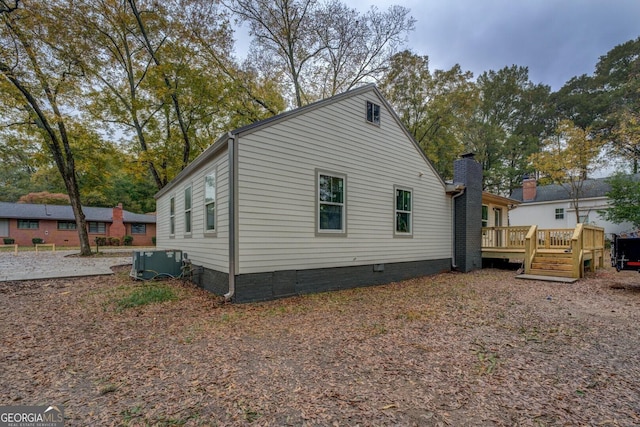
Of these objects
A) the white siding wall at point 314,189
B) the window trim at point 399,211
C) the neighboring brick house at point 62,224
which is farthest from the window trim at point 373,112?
the neighboring brick house at point 62,224

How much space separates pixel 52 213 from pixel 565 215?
146ft

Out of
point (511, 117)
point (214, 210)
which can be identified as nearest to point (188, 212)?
point (214, 210)

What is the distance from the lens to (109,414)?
2.41m

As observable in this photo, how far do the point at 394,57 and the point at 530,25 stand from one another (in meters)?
6.97

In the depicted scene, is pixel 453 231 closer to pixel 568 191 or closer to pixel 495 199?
pixel 495 199

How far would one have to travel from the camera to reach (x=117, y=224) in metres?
29.2

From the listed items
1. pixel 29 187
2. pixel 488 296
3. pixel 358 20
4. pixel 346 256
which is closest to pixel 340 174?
pixel 346 256

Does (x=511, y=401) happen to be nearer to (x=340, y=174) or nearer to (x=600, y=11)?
(x=340, y=174)

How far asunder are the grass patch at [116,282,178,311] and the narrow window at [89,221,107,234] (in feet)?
89.5

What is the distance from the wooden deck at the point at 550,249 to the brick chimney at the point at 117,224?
1269 inches

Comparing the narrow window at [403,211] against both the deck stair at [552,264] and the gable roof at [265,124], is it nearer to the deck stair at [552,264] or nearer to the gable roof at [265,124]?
the gable roof at [265,124]

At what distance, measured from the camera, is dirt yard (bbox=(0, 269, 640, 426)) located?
2.48 metres

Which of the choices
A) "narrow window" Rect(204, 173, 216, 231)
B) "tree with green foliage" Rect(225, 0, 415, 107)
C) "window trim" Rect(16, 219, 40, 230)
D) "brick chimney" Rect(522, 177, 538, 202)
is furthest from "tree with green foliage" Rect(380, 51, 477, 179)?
"window trim" Rect(16, 219, 40, 230)

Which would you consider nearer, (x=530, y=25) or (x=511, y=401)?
(x=511, y=401)
